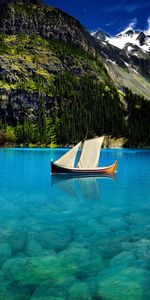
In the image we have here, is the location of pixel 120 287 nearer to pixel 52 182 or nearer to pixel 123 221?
pixel 123 221

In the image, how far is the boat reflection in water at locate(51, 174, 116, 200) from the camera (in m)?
39.1

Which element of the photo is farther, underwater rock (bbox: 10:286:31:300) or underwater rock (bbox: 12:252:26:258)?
underwater rock (bbox: 12:252:26:258)

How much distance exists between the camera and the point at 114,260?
55.3 ft

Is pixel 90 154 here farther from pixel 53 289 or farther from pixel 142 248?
pixel 53 289

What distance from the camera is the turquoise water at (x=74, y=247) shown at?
1374 cm

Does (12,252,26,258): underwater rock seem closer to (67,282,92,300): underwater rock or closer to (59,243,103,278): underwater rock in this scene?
(59,243,103,278): underwater rock

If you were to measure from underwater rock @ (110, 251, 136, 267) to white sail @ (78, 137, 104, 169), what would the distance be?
36.9 meters

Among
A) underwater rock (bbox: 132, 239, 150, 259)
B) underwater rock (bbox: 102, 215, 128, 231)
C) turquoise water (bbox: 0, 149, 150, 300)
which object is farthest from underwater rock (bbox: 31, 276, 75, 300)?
Result: underwater rock (bbox: 102, 215, 128, 231)

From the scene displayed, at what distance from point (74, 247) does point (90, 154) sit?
37.6 metres

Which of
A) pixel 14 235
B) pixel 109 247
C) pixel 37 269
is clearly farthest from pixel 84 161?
pixel 37 269

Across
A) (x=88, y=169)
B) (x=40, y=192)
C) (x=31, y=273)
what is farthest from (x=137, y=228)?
(x=88, y=169)

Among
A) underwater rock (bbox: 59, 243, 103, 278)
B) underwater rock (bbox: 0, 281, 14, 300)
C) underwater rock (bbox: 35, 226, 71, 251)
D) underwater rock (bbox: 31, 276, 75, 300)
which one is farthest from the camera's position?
underwater rock (bbox: 35, 226, 71, 251)

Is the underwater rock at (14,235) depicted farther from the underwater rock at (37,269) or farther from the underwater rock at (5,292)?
the underwater rock at (5,292)

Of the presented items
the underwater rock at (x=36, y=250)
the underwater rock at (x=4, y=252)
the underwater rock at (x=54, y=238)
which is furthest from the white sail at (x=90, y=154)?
the underwater rock at (x=4, y=252)
